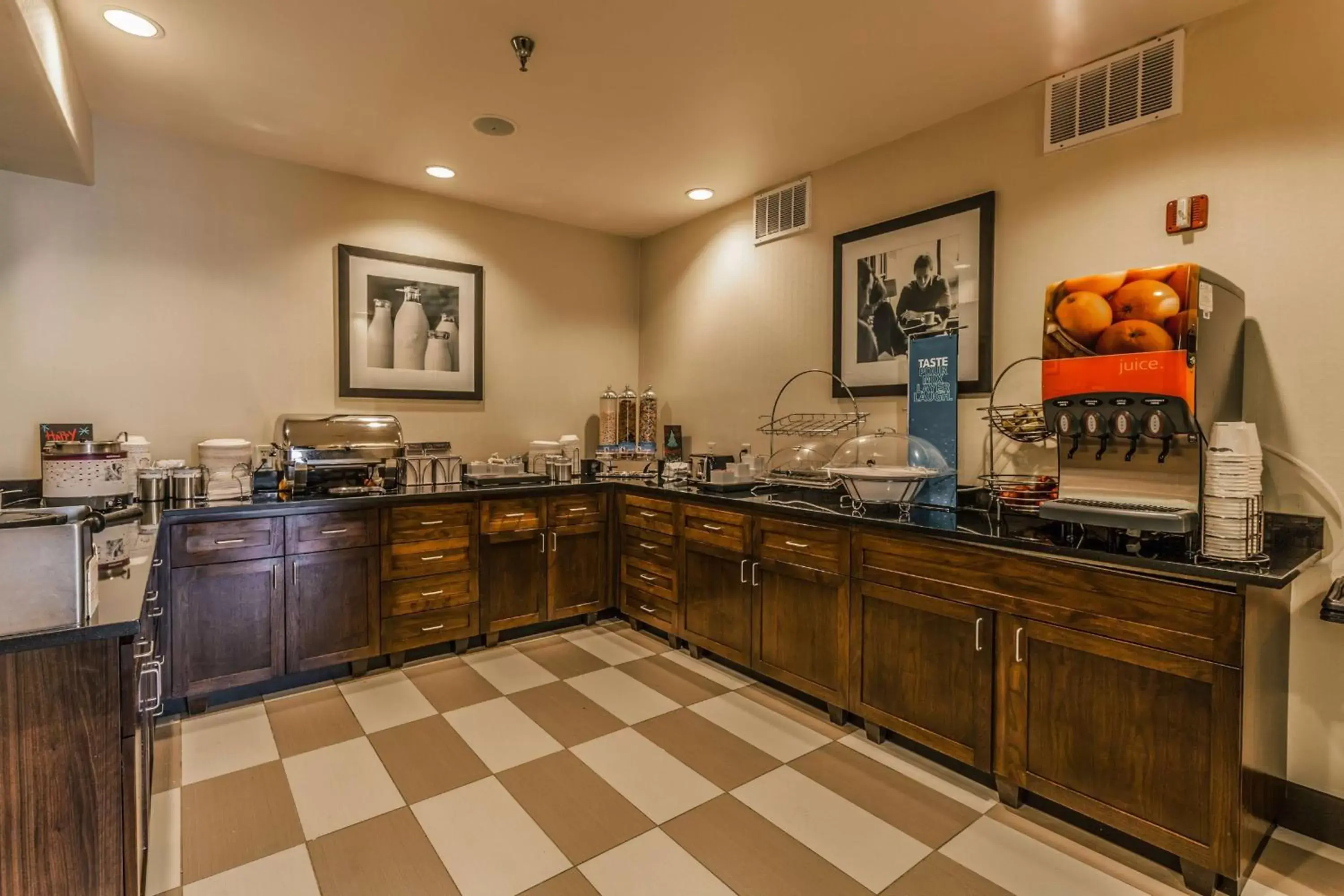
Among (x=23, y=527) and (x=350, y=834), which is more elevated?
(x=23, y=527)

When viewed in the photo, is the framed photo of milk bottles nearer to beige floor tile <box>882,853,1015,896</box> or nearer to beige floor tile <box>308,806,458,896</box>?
beige floor tile <box>308,806,458,896</box>

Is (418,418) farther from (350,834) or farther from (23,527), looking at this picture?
(23,527)

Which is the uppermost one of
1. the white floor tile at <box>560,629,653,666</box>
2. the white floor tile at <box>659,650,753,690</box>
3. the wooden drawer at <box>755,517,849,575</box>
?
the wooden drawer at <box>755,517,849,575</box>

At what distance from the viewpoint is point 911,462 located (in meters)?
2.85

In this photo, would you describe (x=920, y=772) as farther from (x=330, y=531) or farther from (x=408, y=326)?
(x=408, y=326)

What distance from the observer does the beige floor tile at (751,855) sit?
69.6 inches

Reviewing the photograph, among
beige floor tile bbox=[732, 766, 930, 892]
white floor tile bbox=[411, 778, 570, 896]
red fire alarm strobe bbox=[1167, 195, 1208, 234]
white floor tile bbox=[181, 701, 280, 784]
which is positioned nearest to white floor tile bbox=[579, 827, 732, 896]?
white floor tile bbox=[411, 778, 570, 896]

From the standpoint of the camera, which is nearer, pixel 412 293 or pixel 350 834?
pixel 350 834

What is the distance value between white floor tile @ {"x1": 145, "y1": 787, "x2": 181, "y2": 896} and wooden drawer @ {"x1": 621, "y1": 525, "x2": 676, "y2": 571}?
2.24 metres

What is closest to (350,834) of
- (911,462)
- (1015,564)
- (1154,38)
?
(1015,564)

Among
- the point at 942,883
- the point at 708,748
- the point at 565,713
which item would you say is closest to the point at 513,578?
the point at 565,713

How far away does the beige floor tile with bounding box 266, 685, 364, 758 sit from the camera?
8.30 ft

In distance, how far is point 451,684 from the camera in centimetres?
310

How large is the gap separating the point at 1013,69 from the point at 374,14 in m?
2.41
